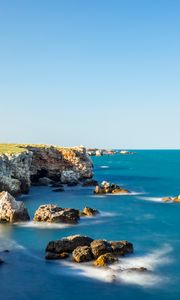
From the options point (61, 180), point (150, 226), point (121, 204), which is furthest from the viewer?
point (61, 180)

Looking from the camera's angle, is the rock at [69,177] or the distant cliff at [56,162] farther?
the distant cliff at [56,162]

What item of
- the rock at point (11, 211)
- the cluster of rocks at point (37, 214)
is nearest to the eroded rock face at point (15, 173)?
the rock at point (11, 211)

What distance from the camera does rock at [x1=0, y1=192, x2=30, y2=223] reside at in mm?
62534

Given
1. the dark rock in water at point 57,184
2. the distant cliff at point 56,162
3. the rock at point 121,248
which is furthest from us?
the distant cliff at point 56,162

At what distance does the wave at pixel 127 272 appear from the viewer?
38156 mm

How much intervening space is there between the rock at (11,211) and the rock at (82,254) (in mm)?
20380

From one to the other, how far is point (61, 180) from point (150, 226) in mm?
55866

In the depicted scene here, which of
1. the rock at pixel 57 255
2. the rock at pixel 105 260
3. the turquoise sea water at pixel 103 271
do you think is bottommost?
the turquoise sea water at pixel 103 271

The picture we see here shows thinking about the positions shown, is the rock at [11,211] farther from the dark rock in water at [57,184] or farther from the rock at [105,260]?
the dark rock in water at [57,184]

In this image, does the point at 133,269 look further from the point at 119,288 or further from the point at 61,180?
the point at 61,180

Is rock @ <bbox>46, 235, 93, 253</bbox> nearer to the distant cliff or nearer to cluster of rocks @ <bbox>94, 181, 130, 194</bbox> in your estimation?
cluster of rocks @ <bbox>94, 181, 130, 194</bbox>

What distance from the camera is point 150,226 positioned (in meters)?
63.4

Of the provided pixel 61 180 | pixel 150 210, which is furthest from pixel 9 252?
pixel 61 180

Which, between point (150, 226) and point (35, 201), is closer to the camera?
point (150, 226)
